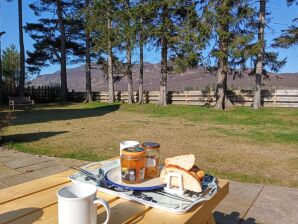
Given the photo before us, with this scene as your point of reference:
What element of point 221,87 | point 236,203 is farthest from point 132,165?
point 221,87

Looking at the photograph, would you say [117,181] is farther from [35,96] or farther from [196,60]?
[35,96]

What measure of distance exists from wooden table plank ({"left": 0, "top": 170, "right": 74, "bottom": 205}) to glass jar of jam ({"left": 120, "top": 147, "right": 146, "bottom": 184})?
0.43 meters

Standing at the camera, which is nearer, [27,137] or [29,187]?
[29,187]

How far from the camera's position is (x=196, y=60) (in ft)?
58.2

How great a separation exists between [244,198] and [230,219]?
65cm

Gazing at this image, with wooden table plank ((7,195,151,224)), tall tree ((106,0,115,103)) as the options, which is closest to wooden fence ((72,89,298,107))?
tall tree ((106,0,115,103))

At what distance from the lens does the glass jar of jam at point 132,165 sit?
1766 millimetres

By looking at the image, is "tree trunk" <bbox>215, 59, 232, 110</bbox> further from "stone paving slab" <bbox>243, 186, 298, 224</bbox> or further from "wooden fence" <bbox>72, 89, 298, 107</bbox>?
"stone paving slab" <bbox>243, 186, 298, 224</bbox>

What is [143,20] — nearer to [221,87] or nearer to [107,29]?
[107,29]

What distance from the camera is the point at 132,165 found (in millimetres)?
1772

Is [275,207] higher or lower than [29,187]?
lower

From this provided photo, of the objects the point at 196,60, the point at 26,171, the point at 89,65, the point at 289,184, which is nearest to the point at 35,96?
the point at 89,65

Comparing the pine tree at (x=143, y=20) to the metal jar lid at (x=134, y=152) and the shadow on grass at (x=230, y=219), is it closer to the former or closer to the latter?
the shadow on grass at (x=230, y=219)

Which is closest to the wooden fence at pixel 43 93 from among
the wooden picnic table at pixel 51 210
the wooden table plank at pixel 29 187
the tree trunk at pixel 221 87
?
the tree trunk at pixel 221 87
